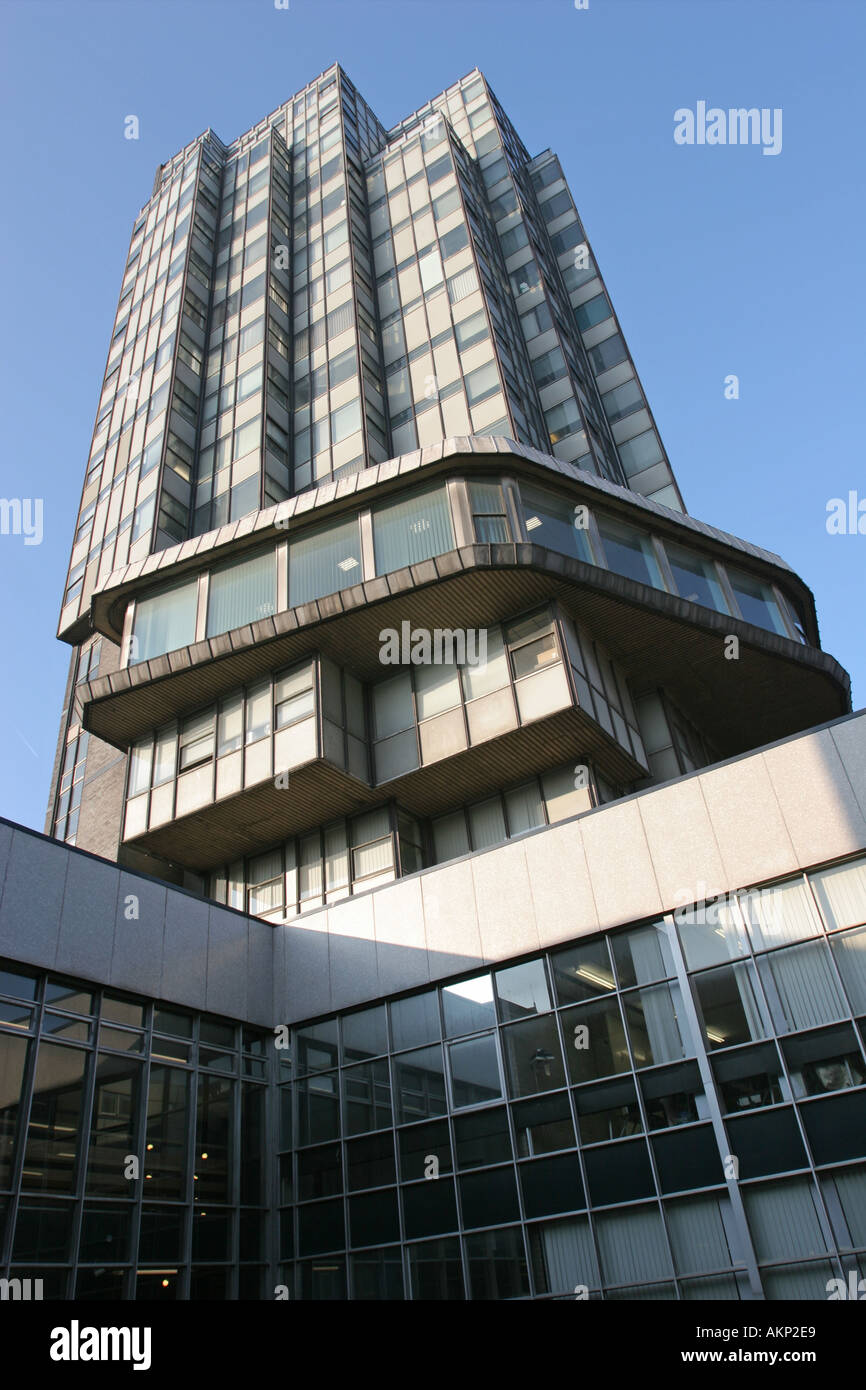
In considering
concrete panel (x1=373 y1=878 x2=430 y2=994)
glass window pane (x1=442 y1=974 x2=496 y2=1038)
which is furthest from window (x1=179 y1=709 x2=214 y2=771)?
glass window pane (x1=442 y1=974 x2=496 y2=1038)

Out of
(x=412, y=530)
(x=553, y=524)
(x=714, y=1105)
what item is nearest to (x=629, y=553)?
(x=553, y=524)

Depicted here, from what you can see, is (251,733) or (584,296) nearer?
(251,733)

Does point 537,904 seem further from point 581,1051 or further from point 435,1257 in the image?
point 435,1257

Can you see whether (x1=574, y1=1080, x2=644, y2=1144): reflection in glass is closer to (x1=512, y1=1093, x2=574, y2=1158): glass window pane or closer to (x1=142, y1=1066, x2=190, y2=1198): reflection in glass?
(x1=512, y1=1093, x2=574, y2=1158): glass window pane

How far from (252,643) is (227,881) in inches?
282

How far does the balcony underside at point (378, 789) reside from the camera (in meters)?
22.7

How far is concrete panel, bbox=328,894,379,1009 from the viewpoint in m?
18.7

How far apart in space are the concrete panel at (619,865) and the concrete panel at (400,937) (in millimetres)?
3765

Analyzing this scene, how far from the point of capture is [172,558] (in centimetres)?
2734

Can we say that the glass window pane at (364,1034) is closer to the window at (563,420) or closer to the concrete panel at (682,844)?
the concrete panel at (682,844)

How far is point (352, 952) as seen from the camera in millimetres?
19141
